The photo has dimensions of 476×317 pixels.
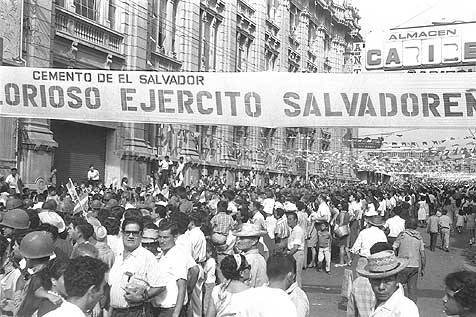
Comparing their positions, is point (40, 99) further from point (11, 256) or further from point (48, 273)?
point (48, 273)

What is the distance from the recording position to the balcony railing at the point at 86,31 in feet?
69.6

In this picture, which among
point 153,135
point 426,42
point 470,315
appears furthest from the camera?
point 153,135

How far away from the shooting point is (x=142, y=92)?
11.7 meters

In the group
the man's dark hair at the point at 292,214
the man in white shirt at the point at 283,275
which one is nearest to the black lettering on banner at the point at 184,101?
the man's dark hair at the point at 292,214

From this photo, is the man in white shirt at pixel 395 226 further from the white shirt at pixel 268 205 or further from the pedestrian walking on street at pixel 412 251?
the white shirt at pixel 268 205

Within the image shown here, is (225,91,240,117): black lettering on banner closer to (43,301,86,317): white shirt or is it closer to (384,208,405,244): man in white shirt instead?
(384,208,405,244): man in white shirt

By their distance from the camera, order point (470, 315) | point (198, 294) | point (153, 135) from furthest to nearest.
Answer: point (153, 135)
point (198, 294)
point (470, 315)

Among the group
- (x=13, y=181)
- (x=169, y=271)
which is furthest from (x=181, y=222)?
(x=13, y=181)

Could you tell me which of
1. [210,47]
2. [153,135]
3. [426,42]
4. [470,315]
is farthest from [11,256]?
[210,47]

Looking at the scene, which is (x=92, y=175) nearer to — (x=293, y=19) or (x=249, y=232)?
(x=249, y=232)

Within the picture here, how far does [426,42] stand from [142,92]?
14296mm

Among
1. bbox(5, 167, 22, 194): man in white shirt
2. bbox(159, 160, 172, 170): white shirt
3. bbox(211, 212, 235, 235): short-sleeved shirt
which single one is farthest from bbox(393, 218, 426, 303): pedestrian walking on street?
bbox(159, 160, 172, 170): white shirt

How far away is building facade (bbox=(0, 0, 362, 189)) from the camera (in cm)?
1919

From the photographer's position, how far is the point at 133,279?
5863 millimetres
